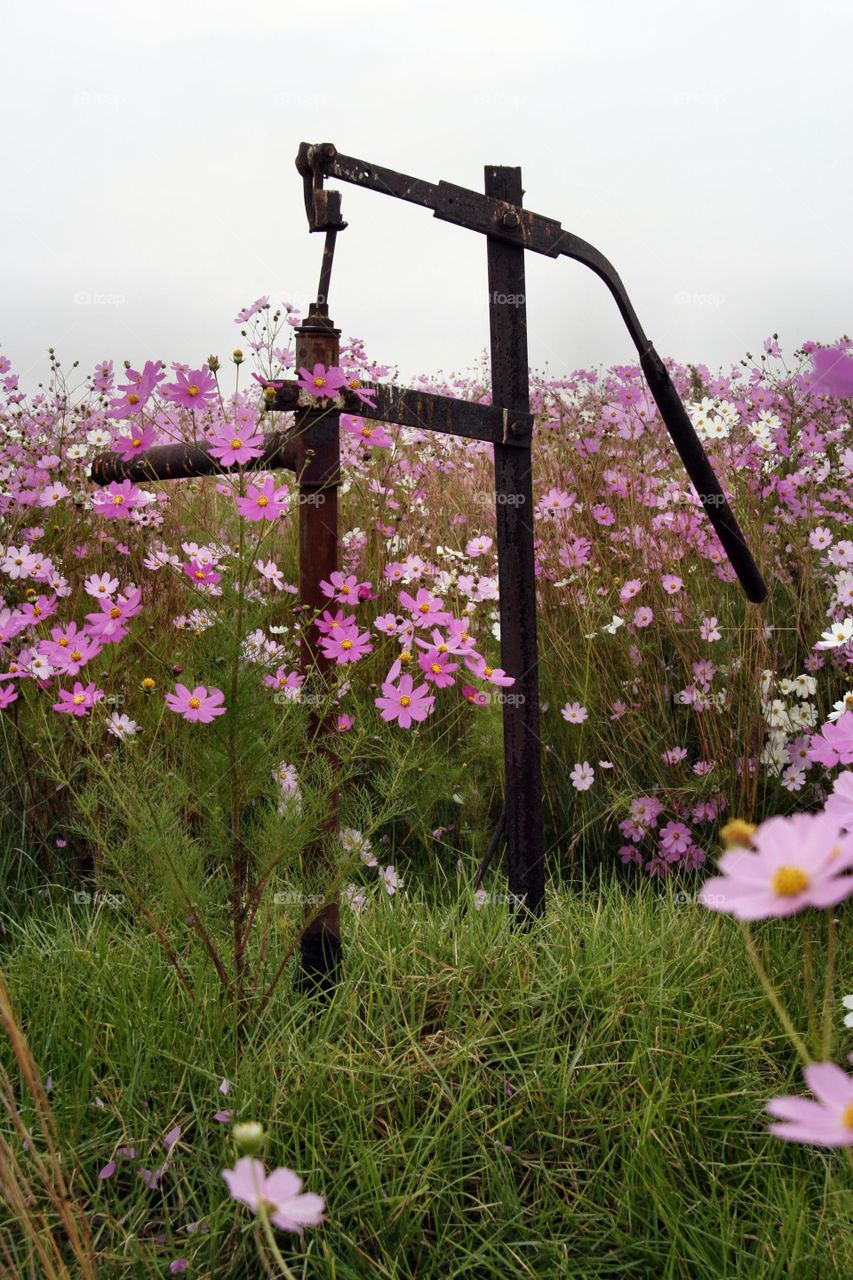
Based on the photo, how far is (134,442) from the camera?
1.77 meters

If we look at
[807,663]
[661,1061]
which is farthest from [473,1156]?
[807,663]

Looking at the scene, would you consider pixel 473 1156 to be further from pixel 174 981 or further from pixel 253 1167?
pixel 253 1167

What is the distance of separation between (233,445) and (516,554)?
0.73 metres

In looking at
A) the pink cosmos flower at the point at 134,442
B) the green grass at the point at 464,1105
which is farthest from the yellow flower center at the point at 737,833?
the pink cosmos flower at the point at 134,442

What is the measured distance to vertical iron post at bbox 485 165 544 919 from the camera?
2.16m

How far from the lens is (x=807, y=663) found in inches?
117

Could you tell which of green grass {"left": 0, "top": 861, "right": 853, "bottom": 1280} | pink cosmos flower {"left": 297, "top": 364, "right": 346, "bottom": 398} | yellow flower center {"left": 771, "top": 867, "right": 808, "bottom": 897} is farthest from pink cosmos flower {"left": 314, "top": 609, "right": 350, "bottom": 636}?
yellow flower center {"left": 771, "top": 867, "right": 808, "bottom": 897}

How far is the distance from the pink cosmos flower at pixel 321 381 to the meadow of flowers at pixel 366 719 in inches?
0.5

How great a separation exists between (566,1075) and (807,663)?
Answer: 1.65 metres

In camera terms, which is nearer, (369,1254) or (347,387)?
(369,1254)

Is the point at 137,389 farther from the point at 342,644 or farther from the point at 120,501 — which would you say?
the point at 342,644

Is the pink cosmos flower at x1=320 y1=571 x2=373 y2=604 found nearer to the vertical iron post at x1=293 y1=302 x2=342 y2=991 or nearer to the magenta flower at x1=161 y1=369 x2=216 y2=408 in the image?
the vertical iron post at x1=293 y1=302 x2=342 y2=991

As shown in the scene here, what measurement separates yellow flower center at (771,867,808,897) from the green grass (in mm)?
976

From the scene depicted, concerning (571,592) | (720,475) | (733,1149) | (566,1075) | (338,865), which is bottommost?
(733,1149)
